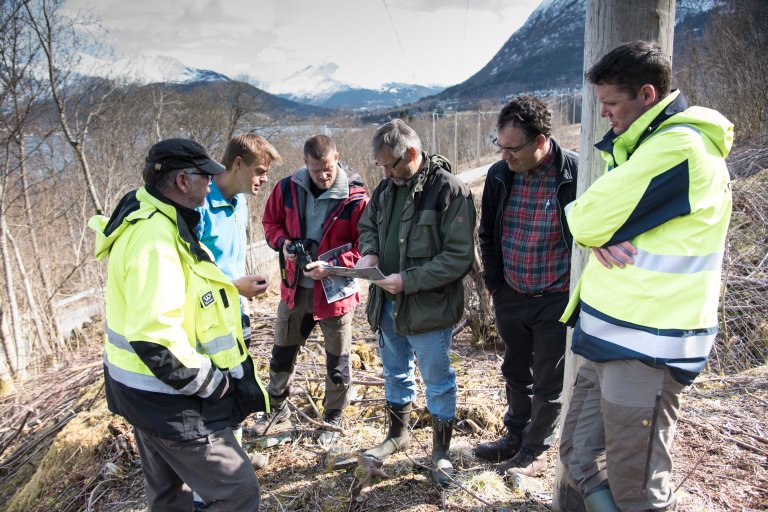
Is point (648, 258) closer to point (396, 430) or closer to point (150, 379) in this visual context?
point (150, 379)

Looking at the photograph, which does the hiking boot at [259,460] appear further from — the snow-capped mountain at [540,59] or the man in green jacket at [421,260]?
the snow-capped mountain at [540,59]

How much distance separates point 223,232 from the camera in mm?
2814

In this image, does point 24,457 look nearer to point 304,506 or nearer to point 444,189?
point 304,506

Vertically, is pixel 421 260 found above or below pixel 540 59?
below

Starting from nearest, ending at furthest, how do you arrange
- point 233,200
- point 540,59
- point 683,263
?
1. point 683,263
2. point 233,200
3. point 540,59

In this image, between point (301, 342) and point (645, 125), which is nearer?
point (645, 125)

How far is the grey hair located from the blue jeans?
898 mm

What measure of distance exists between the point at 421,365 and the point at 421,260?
0.61 m

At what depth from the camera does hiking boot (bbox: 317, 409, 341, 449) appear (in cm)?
335

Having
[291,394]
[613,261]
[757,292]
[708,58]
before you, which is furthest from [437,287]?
[708,58]

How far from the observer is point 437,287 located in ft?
8.75

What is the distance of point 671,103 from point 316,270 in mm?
2026

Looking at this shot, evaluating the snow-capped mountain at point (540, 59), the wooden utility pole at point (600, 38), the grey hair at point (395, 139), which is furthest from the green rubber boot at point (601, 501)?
the snow-capped mountain at point (540, 59)

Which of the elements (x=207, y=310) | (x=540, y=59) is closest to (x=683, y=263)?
(x=207, y=310)
